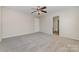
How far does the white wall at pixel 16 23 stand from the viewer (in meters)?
5.53

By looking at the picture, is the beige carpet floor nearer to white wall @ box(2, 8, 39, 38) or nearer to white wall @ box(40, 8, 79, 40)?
white wall @ box(40, 8, 79, 40)

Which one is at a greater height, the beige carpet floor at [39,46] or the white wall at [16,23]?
the white wall at [16,23]

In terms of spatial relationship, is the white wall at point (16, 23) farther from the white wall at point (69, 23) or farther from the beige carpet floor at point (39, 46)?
the white wall at point (69, 23)

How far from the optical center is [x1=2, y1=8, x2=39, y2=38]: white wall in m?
5.53

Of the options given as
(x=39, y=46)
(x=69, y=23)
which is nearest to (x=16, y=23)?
(x=39, y=46)

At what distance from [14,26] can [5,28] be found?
0.85m

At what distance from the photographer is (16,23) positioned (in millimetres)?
6328

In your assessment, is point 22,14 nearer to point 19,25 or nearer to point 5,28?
point 19,25

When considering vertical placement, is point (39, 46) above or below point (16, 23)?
below

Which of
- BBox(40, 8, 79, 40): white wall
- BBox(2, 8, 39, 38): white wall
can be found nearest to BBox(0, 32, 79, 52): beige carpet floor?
BBox(40, 8, 79, 40): white wall

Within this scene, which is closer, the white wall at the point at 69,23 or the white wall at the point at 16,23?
the white wall at the point at 69,23

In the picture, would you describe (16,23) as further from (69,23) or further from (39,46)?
(69,23)

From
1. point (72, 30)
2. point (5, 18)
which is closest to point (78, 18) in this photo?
point (72, 30)

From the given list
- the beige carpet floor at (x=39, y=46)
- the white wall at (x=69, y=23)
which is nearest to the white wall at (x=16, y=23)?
the beige carpet floor at (x=39, y=46)
